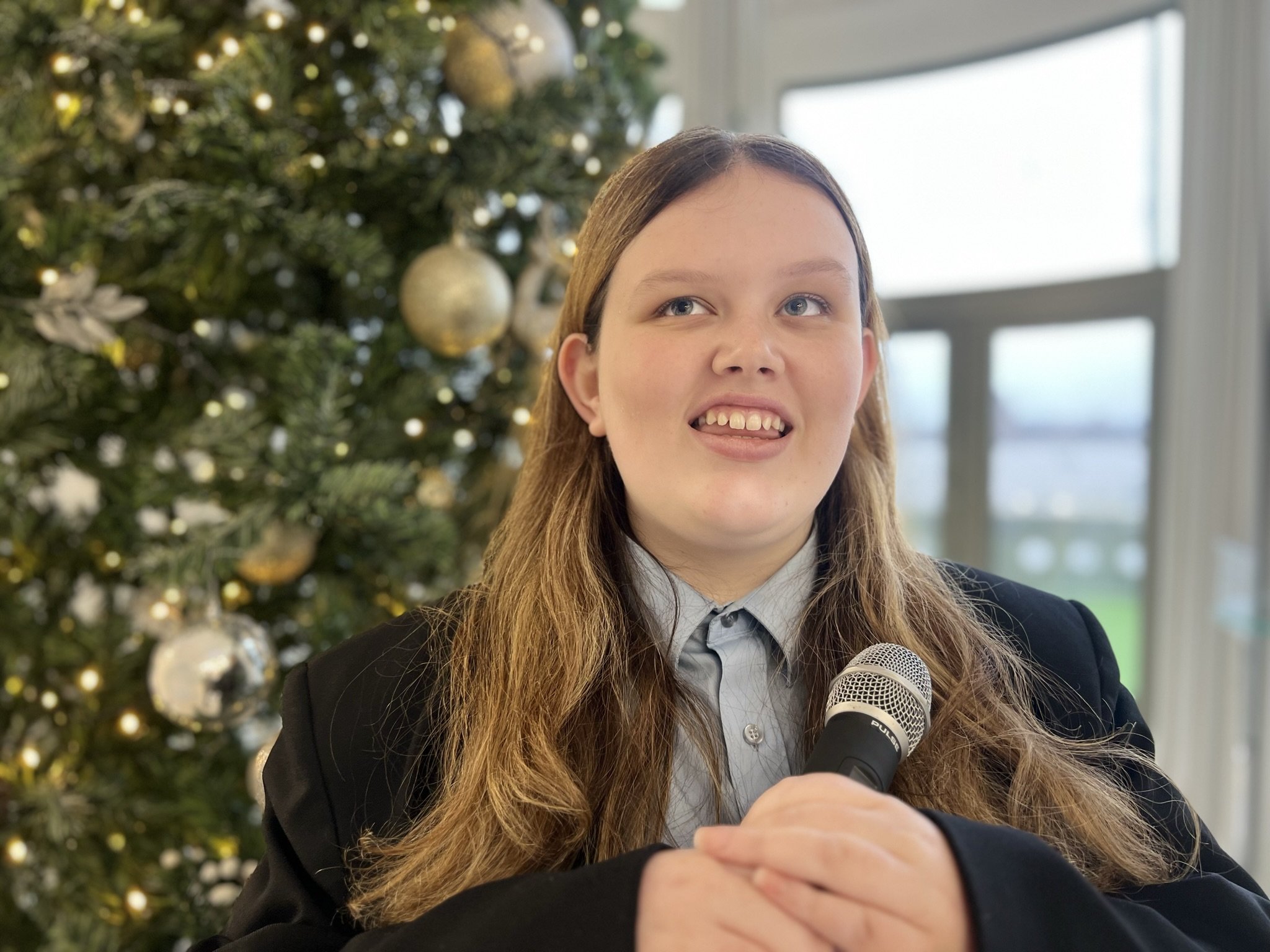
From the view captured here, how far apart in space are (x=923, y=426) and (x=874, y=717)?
141 inches

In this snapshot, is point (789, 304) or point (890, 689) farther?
point (789, 304)

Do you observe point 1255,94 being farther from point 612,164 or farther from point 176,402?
point 176,402

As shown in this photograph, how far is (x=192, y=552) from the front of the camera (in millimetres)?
1574

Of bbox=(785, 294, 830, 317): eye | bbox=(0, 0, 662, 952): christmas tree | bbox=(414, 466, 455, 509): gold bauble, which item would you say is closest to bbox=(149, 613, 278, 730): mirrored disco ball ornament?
bbox=(0, 0, 662, 952): christmas tree

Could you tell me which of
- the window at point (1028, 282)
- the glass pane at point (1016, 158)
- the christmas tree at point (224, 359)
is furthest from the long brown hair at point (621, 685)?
the window at point (1028, 282)

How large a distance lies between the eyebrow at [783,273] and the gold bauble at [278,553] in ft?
2.87

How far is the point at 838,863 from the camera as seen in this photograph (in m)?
0.71

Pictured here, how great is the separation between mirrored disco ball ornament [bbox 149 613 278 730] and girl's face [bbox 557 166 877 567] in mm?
845

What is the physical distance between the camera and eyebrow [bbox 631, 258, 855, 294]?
3.24ft

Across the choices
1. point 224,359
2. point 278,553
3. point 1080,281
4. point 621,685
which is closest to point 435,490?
point 278,553

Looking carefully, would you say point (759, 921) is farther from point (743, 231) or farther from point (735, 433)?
point (743, 231)

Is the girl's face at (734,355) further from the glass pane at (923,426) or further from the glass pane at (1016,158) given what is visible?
the glass pane at (923,426)

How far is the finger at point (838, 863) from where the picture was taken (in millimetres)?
705

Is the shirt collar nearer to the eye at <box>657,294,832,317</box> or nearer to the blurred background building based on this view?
the eye at <box>657,294,832,317</box>
